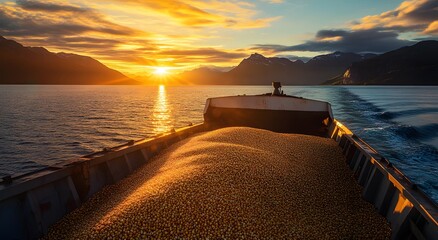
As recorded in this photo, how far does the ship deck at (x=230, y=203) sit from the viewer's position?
5.38 m

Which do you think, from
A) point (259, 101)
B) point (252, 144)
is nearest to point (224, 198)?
point (252, 144)

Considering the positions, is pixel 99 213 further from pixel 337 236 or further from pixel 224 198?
pixel 337 236

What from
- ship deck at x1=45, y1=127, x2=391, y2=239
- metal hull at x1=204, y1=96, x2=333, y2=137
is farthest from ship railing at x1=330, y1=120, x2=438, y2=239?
metal hull at x1=204, y1=96, x2=333, y2=137

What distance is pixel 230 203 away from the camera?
587 centimetres

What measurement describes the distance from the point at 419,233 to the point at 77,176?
24.2 feet

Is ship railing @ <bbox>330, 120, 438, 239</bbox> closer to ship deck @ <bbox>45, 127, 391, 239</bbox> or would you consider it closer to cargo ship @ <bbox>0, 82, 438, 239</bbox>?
cargo ship @ <bbox>0, 82, 438, 239</bbox>

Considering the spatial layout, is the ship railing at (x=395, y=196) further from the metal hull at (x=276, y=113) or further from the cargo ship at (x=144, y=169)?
the metal hull at (x=276, y=113)

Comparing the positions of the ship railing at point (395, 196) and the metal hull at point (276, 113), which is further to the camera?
the metal hull at point (276, 113)

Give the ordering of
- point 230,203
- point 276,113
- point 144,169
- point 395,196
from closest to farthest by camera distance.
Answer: point 230,203 < point 395,196 < point 144,169 < point 276,113

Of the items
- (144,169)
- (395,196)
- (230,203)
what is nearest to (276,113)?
(144,169)

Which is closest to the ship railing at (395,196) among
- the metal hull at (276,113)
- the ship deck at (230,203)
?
the ship deck at (230,203)

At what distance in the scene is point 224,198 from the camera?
6.01 m

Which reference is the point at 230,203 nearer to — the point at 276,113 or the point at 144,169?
the point at 144,169

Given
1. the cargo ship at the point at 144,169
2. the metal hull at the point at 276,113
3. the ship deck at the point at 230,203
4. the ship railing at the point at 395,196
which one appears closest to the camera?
the ship railing at the point at 395,196
